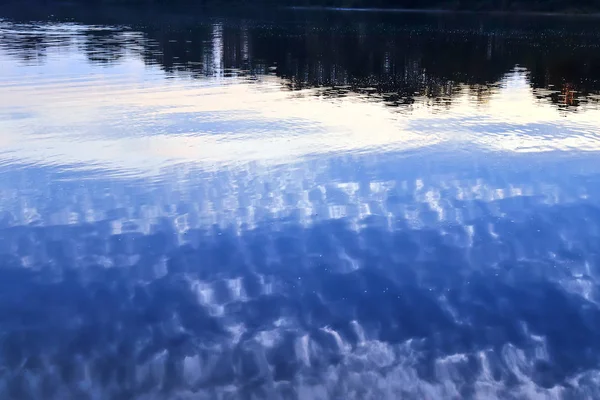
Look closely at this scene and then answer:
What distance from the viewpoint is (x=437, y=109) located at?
26.6 m

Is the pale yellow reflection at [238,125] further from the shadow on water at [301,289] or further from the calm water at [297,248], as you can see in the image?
the shadow on water at [301,289]

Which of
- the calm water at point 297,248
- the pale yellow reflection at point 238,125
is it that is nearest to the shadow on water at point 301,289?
the calm water at point 297,248

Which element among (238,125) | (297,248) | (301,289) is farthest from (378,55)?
(301,289)

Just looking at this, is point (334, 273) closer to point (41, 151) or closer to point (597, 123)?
point (41, 151)

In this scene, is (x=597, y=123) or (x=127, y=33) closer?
(x=597, y=123)

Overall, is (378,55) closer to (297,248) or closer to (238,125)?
(238,125)

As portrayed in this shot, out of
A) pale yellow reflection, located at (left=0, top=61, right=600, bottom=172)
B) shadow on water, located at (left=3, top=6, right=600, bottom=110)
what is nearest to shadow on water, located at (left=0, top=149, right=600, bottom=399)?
pale yellow reflection, located at (left=0, top=61, right=600, bottom=172)

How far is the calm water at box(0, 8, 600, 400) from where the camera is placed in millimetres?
8719

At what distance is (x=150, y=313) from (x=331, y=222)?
4.86 meters

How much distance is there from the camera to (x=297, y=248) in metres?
12.5

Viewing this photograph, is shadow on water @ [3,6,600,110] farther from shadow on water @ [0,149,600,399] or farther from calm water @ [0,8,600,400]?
shadow on water @ [0,149,600,399]

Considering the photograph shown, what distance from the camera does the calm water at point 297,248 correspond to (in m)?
8.72

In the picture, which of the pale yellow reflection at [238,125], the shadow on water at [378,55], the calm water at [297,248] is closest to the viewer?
the calm water at [297,248]

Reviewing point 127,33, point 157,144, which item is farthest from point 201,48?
point 157,144
